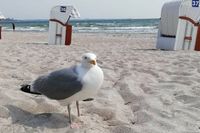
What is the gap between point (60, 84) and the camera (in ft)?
8.71

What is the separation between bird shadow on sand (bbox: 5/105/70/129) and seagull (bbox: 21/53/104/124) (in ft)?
0.39

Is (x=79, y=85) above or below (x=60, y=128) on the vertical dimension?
above

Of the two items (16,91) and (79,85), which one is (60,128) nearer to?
(79,85)

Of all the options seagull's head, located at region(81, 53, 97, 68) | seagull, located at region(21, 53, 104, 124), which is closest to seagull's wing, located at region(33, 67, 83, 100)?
seagull, located at region(21, 53, 104, 124)

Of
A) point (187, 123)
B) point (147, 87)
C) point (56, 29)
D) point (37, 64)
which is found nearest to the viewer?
point (187, 123)

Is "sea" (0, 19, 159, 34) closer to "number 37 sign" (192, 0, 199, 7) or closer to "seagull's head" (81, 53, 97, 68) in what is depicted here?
"number 37 sign" (192, 0, 199, 7)

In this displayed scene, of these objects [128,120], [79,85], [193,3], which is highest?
[193,3]

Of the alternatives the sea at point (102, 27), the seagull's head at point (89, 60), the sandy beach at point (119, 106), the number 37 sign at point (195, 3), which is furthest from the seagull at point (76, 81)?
the sea at point (102, 27)

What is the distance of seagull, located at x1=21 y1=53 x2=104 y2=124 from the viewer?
2.55m

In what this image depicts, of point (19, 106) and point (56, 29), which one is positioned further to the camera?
point (56, 29)

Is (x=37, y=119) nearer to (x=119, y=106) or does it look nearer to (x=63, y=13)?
(x=119, y=106)

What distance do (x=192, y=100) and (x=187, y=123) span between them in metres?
0.68

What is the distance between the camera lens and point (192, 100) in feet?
11.2

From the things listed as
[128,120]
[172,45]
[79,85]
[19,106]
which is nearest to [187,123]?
[128,120]
